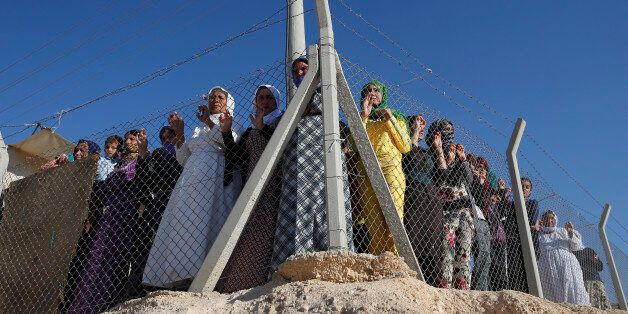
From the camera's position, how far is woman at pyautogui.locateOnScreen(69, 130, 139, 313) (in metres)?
3.94

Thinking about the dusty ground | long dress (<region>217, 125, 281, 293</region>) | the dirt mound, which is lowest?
the dusty ground

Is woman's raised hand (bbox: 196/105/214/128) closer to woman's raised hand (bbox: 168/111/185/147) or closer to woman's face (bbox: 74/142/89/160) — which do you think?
woman's raised hand (bbox: 168/111/185/147)

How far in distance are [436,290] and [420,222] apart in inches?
55.4

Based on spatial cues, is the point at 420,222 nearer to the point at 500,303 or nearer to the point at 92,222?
the point at 500,303

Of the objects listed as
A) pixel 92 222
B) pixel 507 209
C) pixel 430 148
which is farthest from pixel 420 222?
pixel 92 222

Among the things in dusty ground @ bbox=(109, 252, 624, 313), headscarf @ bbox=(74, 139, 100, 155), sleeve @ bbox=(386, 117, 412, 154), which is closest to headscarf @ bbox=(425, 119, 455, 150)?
sleeve @ bbox=(386, 117, 412, 154)

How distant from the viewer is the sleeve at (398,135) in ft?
12.2

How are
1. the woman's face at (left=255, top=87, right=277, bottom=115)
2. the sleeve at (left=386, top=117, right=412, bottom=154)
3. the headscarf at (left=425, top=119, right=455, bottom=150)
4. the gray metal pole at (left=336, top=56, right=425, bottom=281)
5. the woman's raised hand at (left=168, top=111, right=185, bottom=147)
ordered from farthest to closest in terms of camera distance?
the headscarf at (left=425, top=119, right=455, bottom=150), the woman's raised hand at (left=168, top=111, right=185, bottom=147), the woman's face at (left=255, top=87, right=277, bottom=115), the sleeve at (left=386, top=117, right=412, bottom=154), the gray metal pole at (left=336, top=56, right=425, bottom=281)

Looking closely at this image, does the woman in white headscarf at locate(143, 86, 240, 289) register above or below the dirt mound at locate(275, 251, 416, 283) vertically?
above

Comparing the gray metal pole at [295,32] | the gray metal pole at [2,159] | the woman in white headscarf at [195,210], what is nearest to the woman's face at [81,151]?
the gray metal pole at [2,159]

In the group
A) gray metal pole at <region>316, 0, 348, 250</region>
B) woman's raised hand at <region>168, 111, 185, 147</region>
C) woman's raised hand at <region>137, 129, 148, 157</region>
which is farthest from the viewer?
woman's raised hand at <region>137, 129, 148, 157</region>

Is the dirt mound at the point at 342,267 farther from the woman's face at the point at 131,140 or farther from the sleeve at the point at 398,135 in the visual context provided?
the woman's face at the point at 131,140

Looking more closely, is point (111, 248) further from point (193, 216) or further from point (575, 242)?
point (575, 242)

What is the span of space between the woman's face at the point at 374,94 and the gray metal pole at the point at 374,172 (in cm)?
56
